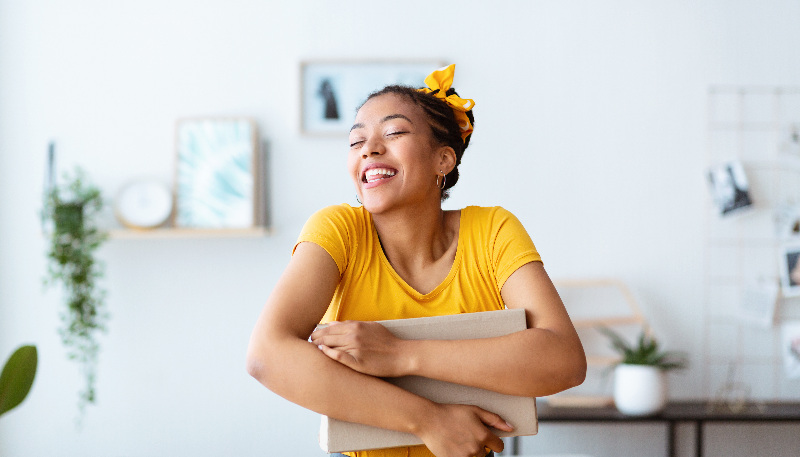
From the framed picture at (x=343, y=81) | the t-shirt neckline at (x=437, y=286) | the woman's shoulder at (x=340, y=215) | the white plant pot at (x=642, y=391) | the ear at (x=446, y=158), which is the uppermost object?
the framed picture at (x=343, y=81)

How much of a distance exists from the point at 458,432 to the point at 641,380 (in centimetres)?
178

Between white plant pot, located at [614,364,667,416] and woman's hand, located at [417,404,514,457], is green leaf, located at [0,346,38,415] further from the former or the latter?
white plant pot, located at [614,364,667,416]

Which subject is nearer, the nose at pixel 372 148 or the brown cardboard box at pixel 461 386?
the brown cardboard box at pixel 461 386

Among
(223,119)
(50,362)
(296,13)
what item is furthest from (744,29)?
(50,362)

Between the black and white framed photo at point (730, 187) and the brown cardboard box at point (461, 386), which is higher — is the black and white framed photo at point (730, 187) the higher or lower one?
the higher one

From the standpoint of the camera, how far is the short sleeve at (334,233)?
3.62 ft

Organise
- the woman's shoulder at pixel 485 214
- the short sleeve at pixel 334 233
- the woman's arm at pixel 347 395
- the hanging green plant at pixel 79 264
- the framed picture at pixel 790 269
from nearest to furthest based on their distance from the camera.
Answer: the woman's arm at pixel 347 395 → the short sleeve at pixel 334 233 → the woman's shoulder at pixel 485 214 → the hanging green plant at pixel 79 264 → the framed picture at pixel 790 269

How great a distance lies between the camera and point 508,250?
1.14 meters

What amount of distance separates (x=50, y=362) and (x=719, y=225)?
9.76 feet

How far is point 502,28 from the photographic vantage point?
2.86m

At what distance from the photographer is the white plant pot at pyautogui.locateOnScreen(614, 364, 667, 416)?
8.24ft

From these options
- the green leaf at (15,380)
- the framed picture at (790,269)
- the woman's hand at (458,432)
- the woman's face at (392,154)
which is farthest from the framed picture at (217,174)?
the framed picture at (790,269)

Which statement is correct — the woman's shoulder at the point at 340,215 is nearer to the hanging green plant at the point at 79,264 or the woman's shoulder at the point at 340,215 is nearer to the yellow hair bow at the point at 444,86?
the yellow hair bow at the point at 444,86

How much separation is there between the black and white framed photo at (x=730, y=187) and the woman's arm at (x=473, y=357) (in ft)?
6.92
